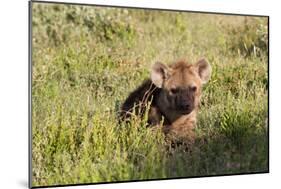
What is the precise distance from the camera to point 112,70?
3539mm

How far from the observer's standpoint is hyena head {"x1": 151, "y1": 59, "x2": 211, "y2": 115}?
11.9ft

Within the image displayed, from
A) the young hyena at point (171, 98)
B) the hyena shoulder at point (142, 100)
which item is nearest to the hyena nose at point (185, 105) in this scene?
the young hyena at point (171, 98)

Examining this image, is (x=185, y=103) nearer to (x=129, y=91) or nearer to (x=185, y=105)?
(x=185, y=105)

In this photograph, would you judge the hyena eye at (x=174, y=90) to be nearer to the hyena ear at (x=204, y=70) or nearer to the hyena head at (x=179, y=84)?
the hyena head at (x=179, y=84)

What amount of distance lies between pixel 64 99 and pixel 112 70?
33cm

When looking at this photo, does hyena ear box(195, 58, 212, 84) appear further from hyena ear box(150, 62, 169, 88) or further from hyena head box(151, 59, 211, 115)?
hyena ear box(150, 62, 169, 88)

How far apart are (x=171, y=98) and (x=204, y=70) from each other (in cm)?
29

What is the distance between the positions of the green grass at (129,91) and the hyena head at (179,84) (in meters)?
0.05

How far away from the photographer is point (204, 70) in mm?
3736

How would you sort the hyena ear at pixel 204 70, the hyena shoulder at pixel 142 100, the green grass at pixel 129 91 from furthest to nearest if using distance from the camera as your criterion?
the hyena ear at pixel 204 70, the hyena shoulder at pixel 142 100, the green grass at pixel 129 91

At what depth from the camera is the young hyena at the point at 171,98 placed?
11.8ft

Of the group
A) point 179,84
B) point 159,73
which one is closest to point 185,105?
point 179,84

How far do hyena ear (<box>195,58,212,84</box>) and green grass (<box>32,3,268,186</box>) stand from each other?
34 millimetres
